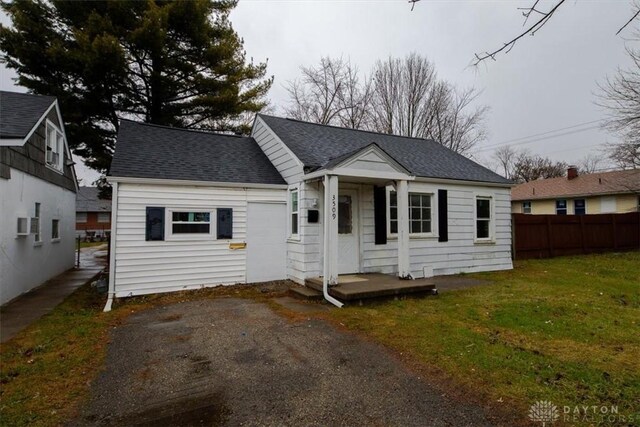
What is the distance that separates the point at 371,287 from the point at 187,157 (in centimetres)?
582

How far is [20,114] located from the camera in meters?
8.28

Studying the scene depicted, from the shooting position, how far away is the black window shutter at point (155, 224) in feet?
25.3

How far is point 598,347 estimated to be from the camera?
175 inches

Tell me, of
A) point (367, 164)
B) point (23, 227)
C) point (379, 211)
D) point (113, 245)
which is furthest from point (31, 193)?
point (379, 211)

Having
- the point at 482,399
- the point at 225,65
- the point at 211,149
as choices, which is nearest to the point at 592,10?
the point at 482,399

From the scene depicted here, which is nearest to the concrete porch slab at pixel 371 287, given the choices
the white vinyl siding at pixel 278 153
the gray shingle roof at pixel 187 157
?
the white vinyl siding at pixel 278 153

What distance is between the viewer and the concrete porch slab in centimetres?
680

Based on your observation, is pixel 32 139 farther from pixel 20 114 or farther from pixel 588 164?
pixel 588 164

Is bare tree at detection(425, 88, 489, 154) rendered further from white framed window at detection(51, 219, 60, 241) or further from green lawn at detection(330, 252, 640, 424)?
white framed window at detection(51, 219, 60, 241)

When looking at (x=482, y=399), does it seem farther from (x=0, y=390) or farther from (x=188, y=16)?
(x=188, y=16)

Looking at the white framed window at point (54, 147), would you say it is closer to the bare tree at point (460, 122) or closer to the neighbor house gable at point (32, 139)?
the neighbor house gable at point (32, 139)

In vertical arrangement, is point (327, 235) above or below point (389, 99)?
below

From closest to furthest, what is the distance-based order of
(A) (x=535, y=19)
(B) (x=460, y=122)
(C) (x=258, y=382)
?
(A) (x=535, y=19), (C) (x=258, y=382), (B) (x=460, y=122)

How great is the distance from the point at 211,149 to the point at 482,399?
8.90m
